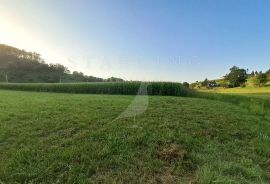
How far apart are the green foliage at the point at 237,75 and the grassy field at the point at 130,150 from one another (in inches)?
1336

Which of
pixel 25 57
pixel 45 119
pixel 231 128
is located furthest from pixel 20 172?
pixel 25 57

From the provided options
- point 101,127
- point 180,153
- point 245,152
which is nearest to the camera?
point 180,153

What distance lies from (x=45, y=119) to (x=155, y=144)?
3.67 metres

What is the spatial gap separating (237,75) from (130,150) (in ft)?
129

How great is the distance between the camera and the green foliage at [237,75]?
38.3 metres

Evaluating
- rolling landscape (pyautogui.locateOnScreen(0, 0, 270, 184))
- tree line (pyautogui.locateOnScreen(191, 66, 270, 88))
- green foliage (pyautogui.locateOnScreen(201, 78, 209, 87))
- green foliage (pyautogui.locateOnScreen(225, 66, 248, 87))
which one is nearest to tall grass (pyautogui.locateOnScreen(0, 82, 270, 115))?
rolling landscape (pyautogui.locateOnScreen(0, 0, 270, 184))

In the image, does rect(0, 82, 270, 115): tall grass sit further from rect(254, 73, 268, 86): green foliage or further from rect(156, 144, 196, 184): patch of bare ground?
rect(254, 73, 268, 86): green foliage

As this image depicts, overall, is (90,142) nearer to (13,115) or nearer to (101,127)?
(101,127)

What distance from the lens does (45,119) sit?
687 cm

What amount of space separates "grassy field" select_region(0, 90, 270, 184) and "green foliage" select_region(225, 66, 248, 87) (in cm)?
3393

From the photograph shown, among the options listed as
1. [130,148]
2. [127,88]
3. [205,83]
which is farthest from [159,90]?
[130,148]

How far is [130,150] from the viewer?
4504 mm

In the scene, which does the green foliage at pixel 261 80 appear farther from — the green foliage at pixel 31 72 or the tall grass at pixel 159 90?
the green foliage at pixel 31 72

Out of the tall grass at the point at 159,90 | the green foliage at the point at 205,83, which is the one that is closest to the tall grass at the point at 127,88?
the tall grass at the point at 159,90
